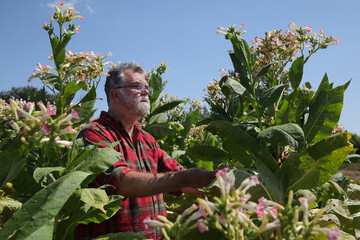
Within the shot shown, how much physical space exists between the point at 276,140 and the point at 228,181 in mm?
970

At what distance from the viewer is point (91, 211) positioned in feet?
5.24

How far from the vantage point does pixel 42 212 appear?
94 centimetres

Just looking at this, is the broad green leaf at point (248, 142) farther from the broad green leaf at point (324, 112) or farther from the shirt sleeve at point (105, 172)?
the shirt sleeve at point (105, 172)

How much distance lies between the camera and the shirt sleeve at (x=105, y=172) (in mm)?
2016

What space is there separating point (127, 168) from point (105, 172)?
0.12 meters

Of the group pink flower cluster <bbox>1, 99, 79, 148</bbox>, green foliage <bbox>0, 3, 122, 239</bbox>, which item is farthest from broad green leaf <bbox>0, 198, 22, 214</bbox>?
pink flower cluster <bbox>1, 99, 79, 148</bbox>

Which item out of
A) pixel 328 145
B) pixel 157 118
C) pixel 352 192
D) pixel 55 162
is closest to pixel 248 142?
pixel 328 145

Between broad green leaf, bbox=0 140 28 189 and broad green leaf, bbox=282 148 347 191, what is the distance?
1245 mm

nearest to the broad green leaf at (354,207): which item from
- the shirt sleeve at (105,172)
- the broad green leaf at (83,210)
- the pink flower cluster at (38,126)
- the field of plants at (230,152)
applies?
the field of plants at (230,152)

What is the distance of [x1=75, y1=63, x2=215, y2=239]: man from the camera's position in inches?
78.7

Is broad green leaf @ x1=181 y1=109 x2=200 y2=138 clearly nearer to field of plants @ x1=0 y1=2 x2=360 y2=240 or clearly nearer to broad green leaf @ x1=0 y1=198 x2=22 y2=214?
field of plants @ x1=0 y1=2 x2=360 y2=240

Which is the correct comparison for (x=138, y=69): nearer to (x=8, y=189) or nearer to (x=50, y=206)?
(x=8, y=189)

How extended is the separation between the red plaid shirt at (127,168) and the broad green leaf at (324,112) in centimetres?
98

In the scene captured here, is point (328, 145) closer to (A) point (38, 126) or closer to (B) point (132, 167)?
(B) point (132, 167)
